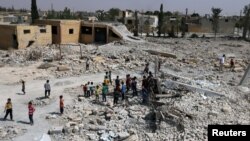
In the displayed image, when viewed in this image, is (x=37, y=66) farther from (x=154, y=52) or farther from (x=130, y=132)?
(x=130, y=132)

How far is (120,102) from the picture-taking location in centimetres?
1802

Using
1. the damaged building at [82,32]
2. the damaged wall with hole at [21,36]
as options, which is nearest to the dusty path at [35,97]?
the damaged wall with hole at [21,36]

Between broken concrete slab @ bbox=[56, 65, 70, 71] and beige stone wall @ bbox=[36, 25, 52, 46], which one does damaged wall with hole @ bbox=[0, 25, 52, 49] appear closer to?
beige stone wall @ bbox=[36, 25, 52, 46]

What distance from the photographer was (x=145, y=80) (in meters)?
18.1

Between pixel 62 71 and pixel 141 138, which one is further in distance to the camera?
pixel 62 71

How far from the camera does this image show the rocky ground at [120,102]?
14617 millimetres

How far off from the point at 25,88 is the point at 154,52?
13209mm

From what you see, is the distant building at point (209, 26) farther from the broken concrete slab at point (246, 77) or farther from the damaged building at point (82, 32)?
the broken concrete slab at point (246, 77)

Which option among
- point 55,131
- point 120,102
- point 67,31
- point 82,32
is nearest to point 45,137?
point 55,131

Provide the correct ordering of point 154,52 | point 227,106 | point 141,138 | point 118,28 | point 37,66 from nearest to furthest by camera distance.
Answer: point 141,138 < point 227,106 < point 37,66 < point 154,52 < point 118,28

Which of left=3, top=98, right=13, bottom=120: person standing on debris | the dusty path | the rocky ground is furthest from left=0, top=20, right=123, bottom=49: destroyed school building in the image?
left=3, top=98, right=13, bottom=120: person standing on debris

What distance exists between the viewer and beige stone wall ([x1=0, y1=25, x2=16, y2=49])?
32.9m

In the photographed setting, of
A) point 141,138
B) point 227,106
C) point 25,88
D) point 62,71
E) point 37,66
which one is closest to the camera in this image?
point 141,138

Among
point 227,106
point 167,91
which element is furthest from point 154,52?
point 227,106
